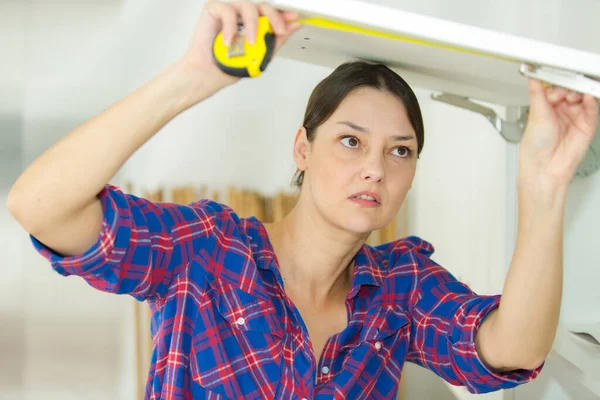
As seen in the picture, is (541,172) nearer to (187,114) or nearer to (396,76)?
(396,76)

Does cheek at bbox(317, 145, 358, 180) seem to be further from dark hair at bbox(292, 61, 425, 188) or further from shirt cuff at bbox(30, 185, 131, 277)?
shirt cuff at bbox(30, 185, 131, 277)

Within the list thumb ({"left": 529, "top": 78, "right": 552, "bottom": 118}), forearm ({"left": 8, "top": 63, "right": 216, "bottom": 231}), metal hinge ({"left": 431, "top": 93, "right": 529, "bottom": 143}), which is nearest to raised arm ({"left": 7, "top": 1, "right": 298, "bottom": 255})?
forearm ({"left": 8, "top": 63, "right": 216, "bottom": 231})

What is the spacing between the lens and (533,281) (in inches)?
37.9

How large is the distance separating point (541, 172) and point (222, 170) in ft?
6.52

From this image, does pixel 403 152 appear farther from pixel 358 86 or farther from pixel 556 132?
pixel 556 132

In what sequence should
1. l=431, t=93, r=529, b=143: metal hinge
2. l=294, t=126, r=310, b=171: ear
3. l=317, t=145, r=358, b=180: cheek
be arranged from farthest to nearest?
l=431, t=93, r=529, b=143: metal hinge < l=294, t=126, r=310, b=171: ear < l=317, t=145, r=358, b=180: cheek

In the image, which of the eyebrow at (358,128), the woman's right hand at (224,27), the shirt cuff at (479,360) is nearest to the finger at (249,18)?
the woman's right hand at (224,27)

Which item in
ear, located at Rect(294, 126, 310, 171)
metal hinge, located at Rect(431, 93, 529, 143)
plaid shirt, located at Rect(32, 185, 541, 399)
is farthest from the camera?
metal hinge, located at Rect(431, 93, 529, 143)

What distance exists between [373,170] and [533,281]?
0.32 meters

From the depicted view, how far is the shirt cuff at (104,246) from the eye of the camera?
32.6 inches

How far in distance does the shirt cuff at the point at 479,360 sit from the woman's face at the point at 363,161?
221 millimetres

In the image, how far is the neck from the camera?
120 centimetres

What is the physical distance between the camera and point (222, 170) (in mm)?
2783

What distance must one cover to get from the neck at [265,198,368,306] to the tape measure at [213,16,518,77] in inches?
18.4
